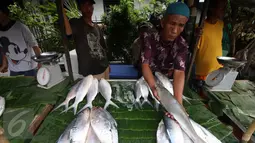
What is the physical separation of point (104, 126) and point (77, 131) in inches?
11.2

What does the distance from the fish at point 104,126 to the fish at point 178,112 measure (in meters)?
0.68

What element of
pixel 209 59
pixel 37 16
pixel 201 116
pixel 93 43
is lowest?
pixel 201 116

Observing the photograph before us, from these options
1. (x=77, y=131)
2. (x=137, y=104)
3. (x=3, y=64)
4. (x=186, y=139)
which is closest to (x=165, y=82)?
(x=137, y=104)

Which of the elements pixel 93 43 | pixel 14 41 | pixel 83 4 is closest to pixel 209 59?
pixel 93 43

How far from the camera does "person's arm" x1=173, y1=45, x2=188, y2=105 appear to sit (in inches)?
84.4

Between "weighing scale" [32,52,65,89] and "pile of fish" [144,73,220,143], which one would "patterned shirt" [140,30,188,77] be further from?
"weighing scale" [32,52,65,89]

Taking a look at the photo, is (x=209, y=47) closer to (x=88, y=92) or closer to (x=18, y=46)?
(x=88, y=92)

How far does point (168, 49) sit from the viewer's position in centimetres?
238

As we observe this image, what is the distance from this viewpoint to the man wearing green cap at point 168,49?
200cm

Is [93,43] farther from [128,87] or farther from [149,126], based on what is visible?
[149,126]

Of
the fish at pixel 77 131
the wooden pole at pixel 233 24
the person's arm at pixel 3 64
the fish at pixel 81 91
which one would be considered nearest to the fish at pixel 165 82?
the fish at pixel 81 91

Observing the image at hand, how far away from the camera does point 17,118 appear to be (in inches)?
77.7

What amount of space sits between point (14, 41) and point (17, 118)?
202 cm

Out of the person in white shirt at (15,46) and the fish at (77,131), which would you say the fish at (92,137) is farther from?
the person in white shirt at (15,46)
